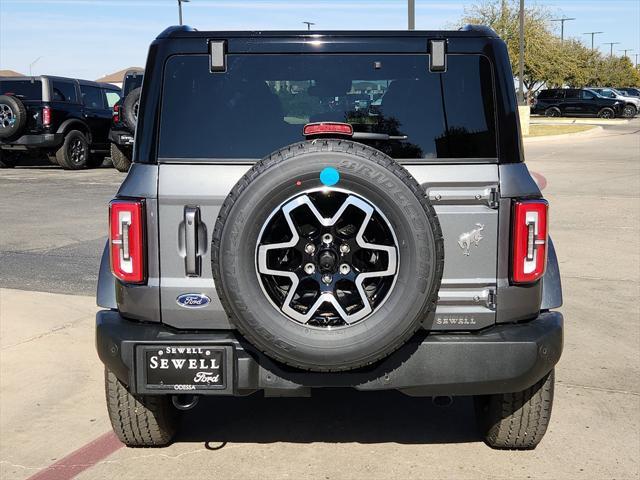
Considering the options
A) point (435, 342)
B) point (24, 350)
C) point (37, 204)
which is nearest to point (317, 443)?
point (435, 342)

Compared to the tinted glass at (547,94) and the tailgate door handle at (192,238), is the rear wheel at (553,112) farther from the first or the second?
the tailgate door handle at (192,238)

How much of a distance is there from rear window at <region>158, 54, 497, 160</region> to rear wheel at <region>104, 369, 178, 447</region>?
3.62ft

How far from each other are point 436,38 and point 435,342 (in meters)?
1.23

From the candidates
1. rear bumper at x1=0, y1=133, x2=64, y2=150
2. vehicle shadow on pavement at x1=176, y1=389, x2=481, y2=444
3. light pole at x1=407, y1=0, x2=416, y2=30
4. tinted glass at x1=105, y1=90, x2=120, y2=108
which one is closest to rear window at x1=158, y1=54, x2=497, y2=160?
vehicle shadow on pavement at x1=176, y1=389, x2=481, y2=444

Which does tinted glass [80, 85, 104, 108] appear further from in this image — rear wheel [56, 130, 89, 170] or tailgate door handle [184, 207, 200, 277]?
tailgate door handle [184, 207, 200, 277]

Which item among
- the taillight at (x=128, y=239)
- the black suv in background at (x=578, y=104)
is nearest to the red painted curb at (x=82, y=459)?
the taillight at (x=128, y=239)

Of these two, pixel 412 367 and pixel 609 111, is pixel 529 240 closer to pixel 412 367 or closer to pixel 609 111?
pixel 412 367

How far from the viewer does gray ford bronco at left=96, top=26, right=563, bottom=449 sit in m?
3.22

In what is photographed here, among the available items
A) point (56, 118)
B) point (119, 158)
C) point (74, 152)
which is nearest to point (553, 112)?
point (74, 152)

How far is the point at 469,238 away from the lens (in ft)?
11.3

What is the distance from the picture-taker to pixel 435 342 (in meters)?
3.41

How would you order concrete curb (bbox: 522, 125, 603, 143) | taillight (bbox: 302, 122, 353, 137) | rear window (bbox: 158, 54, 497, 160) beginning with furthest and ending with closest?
concrete curb (bbox: 522, 125, 603, 143) < rear window (bbox: 158, 54, 497, 160) < taillight (bbox: 302, 122, 353, 137)

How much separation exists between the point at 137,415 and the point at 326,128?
5.15 ft

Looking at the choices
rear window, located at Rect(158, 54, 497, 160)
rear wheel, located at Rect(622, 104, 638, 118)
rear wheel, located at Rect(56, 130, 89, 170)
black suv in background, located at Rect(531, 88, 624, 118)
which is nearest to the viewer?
rear window, located at Rect(158, 54, 497, 160)
